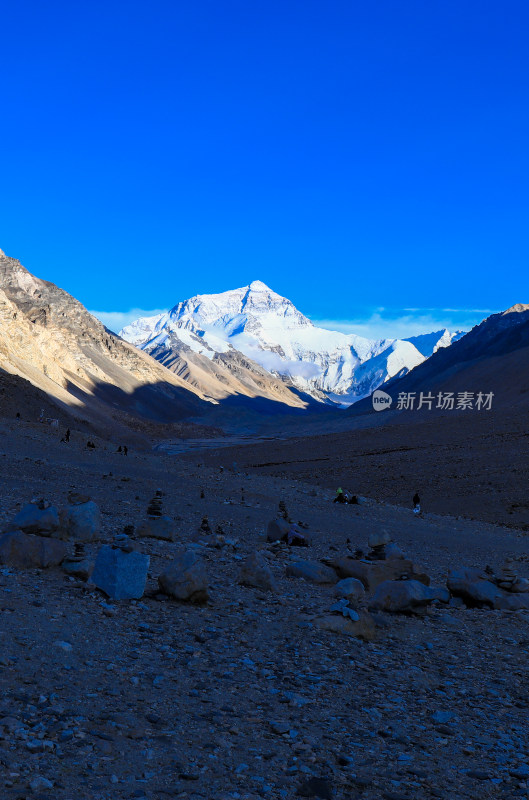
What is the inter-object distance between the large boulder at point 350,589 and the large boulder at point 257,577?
0.93 m

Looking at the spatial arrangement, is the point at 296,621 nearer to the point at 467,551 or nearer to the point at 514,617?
the point at 514,617

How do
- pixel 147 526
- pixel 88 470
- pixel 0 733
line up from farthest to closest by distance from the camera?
pixel 88 470, pixel 147 526, pixel 0 733

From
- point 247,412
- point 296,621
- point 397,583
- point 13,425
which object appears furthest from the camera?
point 247,412

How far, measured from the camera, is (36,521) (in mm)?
9766

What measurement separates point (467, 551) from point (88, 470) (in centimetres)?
1204

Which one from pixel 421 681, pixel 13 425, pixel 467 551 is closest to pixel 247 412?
pixel 13 425

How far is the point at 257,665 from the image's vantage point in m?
6.75

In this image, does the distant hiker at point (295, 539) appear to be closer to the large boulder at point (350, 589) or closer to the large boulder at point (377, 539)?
the large boulder at point (377, 539)

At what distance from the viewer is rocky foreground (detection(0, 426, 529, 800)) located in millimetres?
4652

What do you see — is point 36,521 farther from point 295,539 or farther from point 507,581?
point 507,581

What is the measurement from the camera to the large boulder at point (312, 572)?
10484 mm

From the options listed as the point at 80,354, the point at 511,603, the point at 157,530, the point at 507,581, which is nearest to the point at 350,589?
the point at 511,603

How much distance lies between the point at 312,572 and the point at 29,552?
4231 millimetres

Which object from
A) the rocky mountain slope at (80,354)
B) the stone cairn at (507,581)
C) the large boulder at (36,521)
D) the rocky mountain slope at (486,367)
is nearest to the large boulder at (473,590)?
the stone cairn at (507,581)
